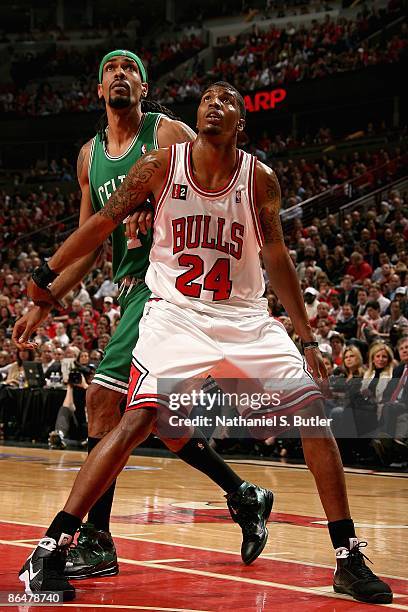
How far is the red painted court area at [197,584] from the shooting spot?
11.5 ft

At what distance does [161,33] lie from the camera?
34.5 meters

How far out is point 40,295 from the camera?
4176 millimetres

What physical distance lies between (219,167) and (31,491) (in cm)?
412

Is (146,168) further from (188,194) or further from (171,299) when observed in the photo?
(171,299)

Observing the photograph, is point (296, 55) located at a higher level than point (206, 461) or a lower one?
higher

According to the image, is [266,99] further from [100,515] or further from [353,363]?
[100,515]

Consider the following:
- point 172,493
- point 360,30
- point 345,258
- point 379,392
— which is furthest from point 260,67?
point 172,493

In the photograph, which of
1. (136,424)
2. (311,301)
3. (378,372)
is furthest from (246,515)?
(311,301)

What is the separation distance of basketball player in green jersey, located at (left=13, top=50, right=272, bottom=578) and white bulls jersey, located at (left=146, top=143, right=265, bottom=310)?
459 millimetres

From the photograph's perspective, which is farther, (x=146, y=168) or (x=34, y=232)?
(x=34, y=232)

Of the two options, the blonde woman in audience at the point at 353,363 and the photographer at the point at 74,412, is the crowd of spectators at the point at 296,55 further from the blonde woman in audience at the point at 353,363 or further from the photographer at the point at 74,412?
the blonde woman in audience at the point at 353,363

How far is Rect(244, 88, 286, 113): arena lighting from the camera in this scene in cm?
2517

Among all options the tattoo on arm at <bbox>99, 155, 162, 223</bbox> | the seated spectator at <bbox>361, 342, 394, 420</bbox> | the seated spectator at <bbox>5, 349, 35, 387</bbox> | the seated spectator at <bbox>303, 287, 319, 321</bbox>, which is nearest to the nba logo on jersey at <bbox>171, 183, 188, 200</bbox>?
the tattoo on arm at <bbox>99, 155, 162, 223</bbox>

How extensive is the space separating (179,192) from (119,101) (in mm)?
874
